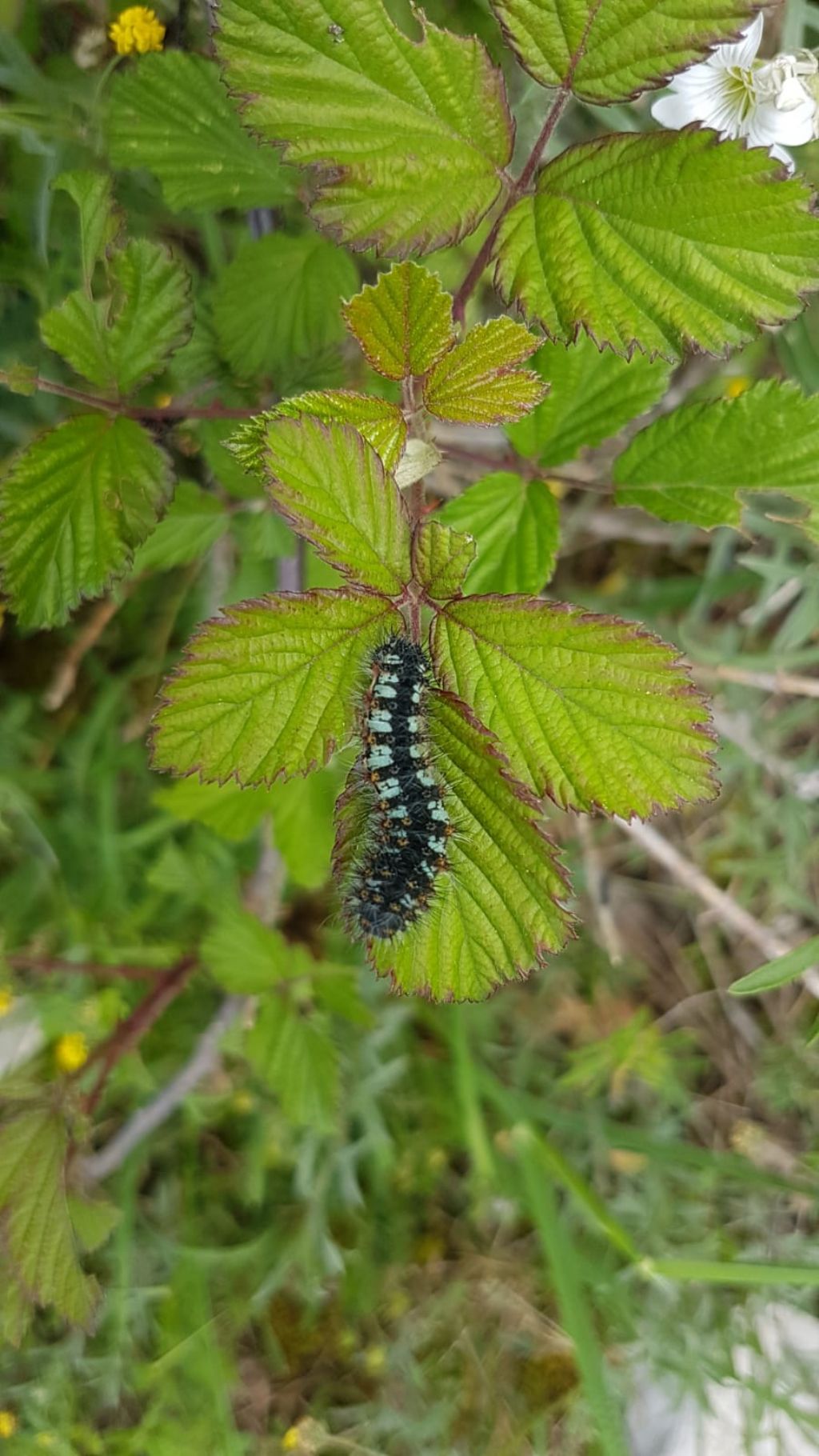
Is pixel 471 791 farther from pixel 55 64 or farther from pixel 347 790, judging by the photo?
pixel 55 64

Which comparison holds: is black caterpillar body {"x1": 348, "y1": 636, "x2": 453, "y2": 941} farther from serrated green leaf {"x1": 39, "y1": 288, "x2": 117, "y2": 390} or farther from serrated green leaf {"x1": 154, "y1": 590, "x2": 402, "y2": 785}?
serrated green leaf {"x1": 39, "y1": 288, "x2": 117, "y2": 390}

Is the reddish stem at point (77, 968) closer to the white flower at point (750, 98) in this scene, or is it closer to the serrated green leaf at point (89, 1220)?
the serrated green leaf at point (89, 1220)

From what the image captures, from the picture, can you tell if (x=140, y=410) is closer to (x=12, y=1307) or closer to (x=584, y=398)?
(x=584, y=398)

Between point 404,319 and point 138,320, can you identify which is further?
point 138,320

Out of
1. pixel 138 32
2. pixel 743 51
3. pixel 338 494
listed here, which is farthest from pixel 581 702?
pixel 138 32

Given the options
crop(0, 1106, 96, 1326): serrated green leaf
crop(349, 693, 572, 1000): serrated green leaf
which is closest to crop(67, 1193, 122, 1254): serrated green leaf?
crop(0, 1106, 96, 1326): serrated green leaf

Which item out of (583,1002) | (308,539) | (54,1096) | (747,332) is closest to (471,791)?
(308,539)
